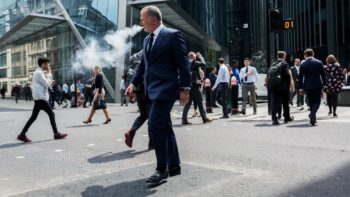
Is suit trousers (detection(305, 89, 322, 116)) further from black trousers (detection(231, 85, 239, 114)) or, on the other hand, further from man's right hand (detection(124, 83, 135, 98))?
man's right hand (detection(124, 83, 135, 98))

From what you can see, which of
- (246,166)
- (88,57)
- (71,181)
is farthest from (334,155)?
(88,57)

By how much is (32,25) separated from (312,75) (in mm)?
31958

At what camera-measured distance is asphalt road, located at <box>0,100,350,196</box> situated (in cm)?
411

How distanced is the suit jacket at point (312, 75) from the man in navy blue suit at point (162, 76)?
6.13 m

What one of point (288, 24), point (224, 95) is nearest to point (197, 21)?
point (288, 24)

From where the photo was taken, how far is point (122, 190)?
13.4 feet

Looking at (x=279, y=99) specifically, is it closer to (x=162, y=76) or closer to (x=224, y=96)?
(x=224, y=96)

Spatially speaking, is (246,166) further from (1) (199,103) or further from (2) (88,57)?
(2) (88,57)

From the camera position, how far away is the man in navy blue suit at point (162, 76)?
4332mm

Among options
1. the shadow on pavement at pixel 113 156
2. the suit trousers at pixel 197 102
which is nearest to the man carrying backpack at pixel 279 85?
the suit trousers at pixel 197 102

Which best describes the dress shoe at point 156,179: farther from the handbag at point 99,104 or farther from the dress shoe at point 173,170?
the handbag at point 99,104

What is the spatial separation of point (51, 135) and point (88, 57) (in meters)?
19.4

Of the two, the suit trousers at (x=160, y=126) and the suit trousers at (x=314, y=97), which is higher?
the suit trousers at (x=314, y=97)

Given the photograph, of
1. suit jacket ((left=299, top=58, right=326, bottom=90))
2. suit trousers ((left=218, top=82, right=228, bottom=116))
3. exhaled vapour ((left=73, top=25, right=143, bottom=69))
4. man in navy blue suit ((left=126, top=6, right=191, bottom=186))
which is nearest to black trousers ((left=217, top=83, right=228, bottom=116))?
suit trousers ((left=218, top=82, right=228, bottom=116))
